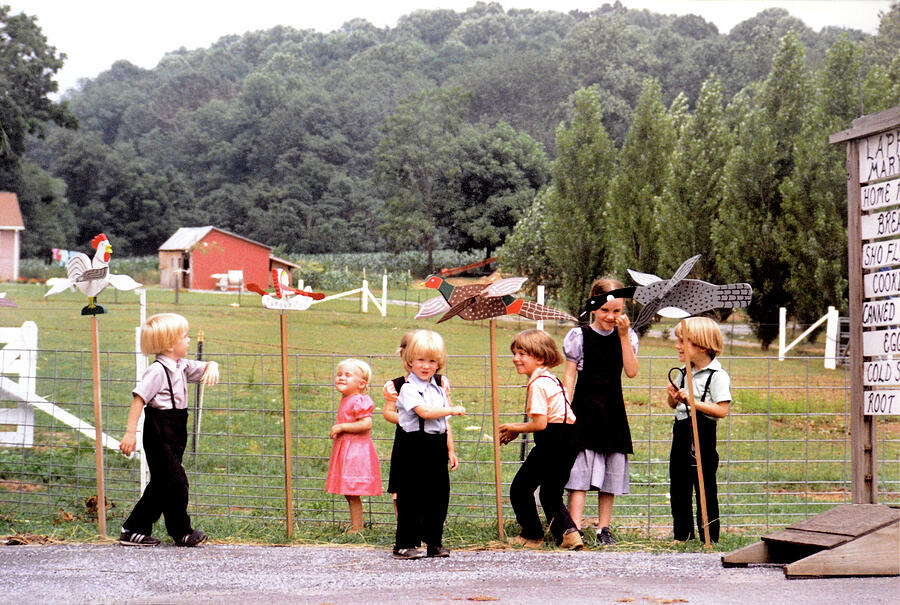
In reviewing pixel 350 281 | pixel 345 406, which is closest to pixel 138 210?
pixel 350 281

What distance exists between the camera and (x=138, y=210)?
3238cm

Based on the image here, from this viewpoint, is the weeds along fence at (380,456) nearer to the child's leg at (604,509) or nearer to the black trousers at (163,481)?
the child's leg at (604,509)

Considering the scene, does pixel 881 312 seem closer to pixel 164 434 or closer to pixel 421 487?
pixel 421 487

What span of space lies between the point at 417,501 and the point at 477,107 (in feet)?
127

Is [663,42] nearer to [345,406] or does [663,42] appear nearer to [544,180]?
[544,180]

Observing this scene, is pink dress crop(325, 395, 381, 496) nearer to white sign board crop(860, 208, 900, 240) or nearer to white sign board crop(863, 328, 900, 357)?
white sign board crop(863, 328, 900, 357)

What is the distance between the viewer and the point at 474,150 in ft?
111

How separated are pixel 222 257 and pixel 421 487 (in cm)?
2621

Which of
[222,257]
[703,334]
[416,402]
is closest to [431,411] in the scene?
[416,402]

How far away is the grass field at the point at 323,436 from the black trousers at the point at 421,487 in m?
0.36

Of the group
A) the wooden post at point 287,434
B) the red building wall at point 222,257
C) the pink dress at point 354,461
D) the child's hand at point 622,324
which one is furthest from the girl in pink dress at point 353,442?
the red building wall at point 222,257

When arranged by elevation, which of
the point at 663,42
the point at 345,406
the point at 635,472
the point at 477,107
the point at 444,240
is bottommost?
the point at 635,472

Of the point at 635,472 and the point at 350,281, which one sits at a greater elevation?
the point at 350,281

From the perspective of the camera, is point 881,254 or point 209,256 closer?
point 881,254
